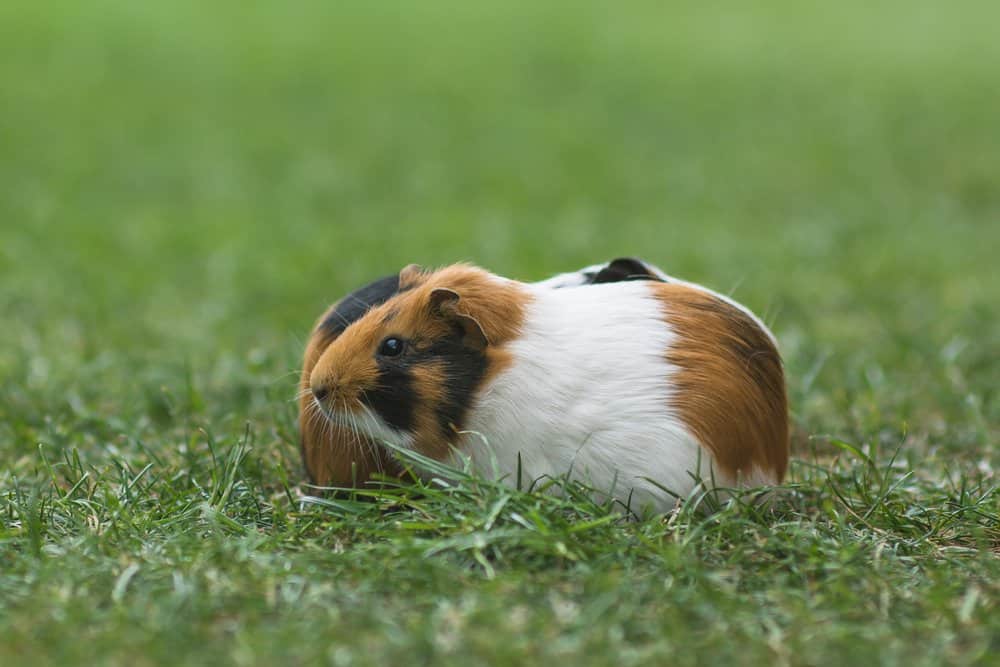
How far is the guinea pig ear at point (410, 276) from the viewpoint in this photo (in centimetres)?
377

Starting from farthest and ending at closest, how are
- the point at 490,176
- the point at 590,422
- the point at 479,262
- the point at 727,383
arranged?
1. the point at 490,176
2. the point at 479,262
3. the point at 727,383
4. the point at 590,422

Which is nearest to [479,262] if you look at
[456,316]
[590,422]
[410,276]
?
[410,276]

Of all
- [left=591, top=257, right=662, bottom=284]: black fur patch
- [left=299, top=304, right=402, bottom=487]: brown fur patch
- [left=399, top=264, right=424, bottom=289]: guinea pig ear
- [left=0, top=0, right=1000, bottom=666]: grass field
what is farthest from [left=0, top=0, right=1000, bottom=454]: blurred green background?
[left=591, top=257, right=662, bottom=284]: black fur patch

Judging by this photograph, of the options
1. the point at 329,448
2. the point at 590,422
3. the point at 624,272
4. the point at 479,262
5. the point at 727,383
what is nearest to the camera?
the point at 590,422

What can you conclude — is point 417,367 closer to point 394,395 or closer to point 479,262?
point 394,395

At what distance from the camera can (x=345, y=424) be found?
3.53m

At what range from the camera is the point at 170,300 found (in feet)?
23.9

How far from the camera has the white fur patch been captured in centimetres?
345

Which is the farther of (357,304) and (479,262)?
(479,262)

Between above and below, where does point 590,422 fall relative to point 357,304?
below

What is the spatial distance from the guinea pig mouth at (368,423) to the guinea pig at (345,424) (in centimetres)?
3

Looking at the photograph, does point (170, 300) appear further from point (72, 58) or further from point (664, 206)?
point (72, 58)

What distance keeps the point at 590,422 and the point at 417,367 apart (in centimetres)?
50

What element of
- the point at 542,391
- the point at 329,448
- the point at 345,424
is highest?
the point at 542,391
